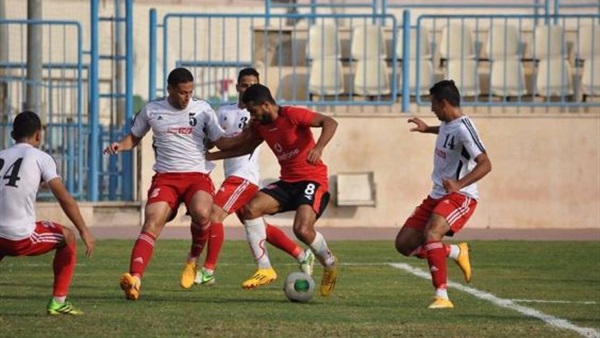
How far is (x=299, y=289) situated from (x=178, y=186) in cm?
177

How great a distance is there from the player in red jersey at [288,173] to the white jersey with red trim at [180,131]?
0.70 feet

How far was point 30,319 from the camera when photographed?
12070 mm

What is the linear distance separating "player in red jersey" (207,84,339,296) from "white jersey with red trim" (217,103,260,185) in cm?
161

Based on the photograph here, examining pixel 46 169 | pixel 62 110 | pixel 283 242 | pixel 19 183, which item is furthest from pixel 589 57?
pixel 19 183

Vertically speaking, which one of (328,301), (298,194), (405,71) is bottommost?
(328,301)

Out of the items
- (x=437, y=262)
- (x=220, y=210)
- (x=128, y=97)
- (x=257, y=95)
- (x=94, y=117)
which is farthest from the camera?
(x=94, y=117)

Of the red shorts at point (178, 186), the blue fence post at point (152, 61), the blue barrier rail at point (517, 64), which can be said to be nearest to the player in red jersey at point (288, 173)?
the red shorts at point (178, 186)

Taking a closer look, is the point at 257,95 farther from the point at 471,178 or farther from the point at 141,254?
the point at 471,178

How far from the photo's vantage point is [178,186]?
48.8ft

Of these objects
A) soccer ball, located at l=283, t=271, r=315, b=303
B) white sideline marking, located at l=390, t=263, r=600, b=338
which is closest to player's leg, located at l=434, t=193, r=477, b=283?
white sideline marking, located at l=390, t=263, r=600, b=338

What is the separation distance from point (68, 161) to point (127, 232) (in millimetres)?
2347

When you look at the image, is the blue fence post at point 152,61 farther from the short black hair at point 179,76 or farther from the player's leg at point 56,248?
the player's leg at point 56,248

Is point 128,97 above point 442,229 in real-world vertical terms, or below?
above

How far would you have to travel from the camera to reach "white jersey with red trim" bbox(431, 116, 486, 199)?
45.4ft
